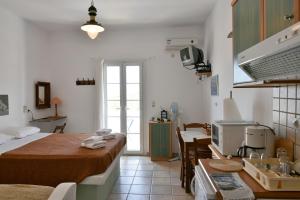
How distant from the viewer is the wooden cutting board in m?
1.62

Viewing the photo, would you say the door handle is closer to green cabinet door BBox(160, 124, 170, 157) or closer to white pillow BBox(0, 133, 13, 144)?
white pillow BBox(0, 133, 13, 144)

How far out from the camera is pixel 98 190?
260 centimetres

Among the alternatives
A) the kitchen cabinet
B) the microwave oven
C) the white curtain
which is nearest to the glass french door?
the white curtain

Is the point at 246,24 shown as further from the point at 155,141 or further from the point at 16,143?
the point at 155,141

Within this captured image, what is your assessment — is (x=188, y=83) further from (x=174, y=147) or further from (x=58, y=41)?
(x=58, y=41)

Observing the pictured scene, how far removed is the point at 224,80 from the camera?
325 centimetres

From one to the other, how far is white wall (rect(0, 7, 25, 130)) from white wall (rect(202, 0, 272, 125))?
11.3 feet

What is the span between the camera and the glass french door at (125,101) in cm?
514

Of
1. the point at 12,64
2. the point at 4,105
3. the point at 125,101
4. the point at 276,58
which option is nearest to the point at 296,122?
the point at 276,58

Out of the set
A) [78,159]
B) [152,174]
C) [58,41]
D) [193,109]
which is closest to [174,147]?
[193,109]

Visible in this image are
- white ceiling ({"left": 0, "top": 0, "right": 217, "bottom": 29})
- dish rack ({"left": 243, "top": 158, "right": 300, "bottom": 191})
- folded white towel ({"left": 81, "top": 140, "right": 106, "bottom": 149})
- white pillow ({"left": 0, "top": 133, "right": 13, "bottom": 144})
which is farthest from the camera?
white ceiling ({"left": 0, "top": 0, "right": 217, "bottom": 29})

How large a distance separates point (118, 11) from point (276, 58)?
132 inches

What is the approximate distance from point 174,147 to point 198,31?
8.35ft

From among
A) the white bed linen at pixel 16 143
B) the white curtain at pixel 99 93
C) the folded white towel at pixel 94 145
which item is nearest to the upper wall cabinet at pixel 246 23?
the folded white towel at pixel 94 145
